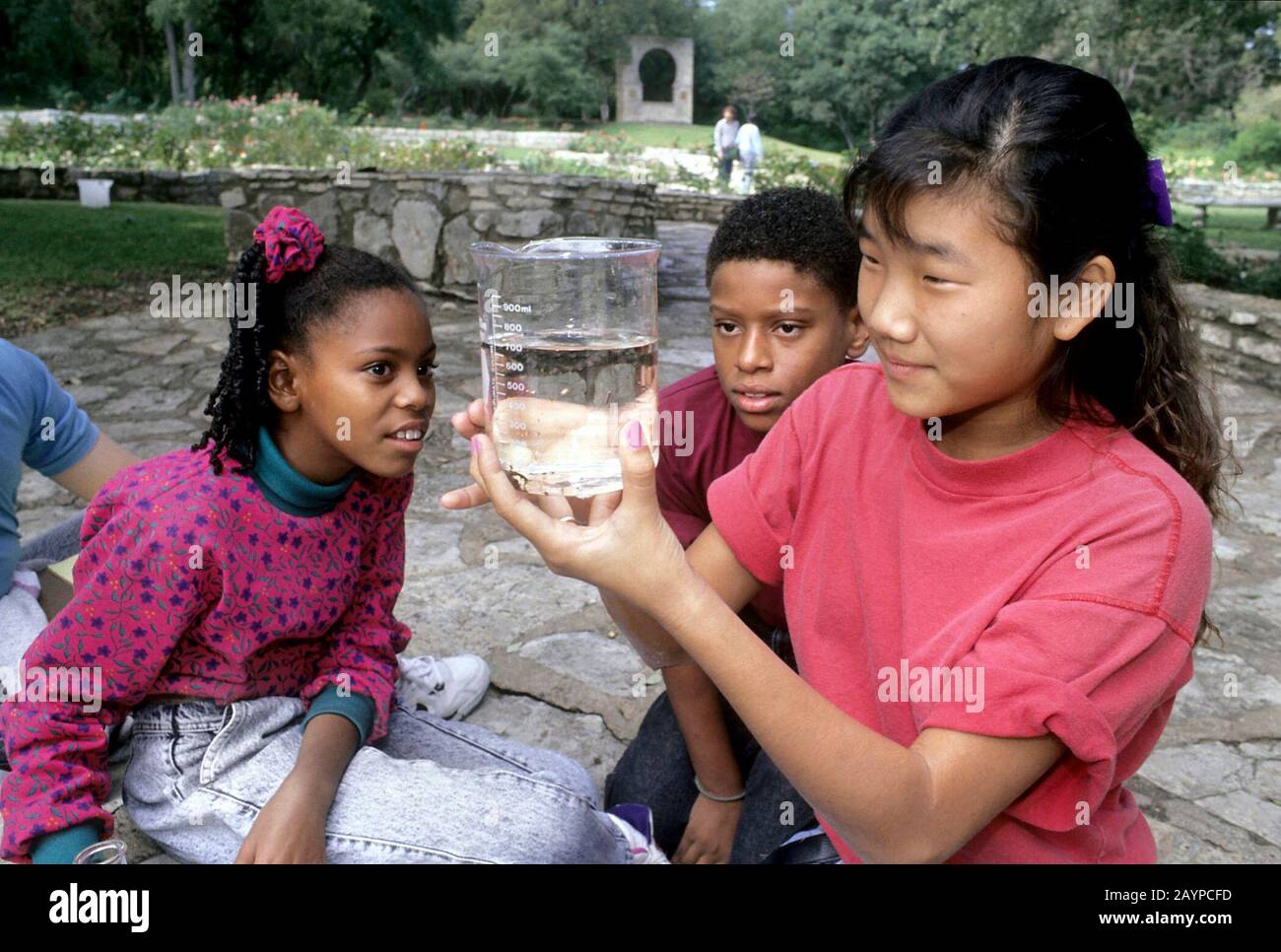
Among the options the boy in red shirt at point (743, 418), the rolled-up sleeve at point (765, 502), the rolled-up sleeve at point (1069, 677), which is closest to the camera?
the rolled-up sleeve at point (1069, 677)

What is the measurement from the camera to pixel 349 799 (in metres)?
1.89

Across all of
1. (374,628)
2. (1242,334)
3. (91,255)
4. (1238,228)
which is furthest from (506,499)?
(1238,228)

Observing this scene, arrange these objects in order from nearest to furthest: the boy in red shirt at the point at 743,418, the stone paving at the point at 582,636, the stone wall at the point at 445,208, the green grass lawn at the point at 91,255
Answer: the boy in red shirt at the point at 743,418
the stone paving at the point at 582,636
the green grass lawn at the point at 91,255
the stone wall at the point at 445,208

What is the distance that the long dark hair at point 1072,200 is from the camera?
1282 mm

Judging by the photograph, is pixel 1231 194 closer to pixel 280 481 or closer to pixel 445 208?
pixel 445 208

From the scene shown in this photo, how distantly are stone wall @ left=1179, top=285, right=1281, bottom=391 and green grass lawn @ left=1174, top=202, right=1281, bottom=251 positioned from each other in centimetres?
439

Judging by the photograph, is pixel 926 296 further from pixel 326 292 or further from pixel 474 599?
pixel 474 599

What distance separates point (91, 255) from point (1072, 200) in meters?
9.66

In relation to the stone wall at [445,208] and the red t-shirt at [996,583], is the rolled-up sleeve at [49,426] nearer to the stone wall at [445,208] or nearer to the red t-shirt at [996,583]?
the red t-shirt at [996,583]

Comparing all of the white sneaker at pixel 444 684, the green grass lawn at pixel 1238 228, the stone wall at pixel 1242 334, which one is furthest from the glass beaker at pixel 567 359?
the green grass lawn at pixel 1238 228

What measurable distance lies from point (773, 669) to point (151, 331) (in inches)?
260

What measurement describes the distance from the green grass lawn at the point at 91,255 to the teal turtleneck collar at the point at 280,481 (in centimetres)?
553

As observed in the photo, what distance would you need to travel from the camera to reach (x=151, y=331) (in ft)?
22.5
